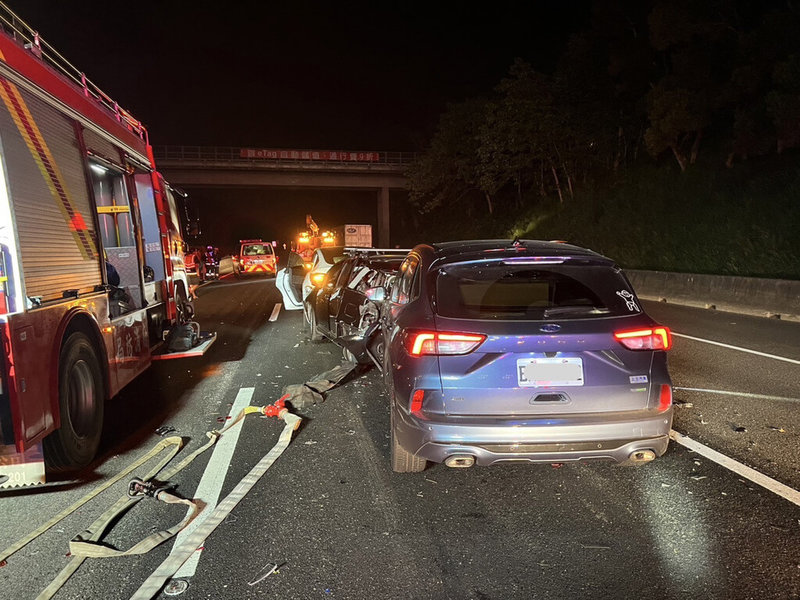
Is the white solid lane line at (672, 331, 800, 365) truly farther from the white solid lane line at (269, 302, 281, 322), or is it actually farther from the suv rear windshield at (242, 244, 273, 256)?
the suv rear windshield at (242, 244, 273, 256)

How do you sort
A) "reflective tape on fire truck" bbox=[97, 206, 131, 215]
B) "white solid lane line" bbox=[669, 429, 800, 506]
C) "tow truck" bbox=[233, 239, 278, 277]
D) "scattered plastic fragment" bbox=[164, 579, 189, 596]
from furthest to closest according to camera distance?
"tow truck" bbox=[233, 239, 278, 277]
"reflective tape on fire truck" bbox=[97, 206, 131, 215]
"white solid lane line" bbox=[669, 429, 800, 506]
"scattered plastic fragment" bbox=[164, 579, 189, 596]


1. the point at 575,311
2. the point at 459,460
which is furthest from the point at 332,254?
the point at 459,460

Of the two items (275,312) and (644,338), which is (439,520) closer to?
(644,338)

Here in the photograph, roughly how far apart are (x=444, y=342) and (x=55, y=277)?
9.82 ft

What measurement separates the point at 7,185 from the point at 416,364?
294 centimetres

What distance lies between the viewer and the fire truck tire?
431 centimetres

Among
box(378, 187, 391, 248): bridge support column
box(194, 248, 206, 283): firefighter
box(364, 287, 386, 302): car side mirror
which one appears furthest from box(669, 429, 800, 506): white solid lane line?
box(378, 187, 391, 248): bridge support column

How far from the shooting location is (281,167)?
156 ft

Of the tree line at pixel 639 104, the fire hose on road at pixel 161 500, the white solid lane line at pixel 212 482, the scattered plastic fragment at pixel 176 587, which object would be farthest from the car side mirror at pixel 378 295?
the tree line at pixel 639 104

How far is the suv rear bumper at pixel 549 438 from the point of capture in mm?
3521

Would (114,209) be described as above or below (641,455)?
above

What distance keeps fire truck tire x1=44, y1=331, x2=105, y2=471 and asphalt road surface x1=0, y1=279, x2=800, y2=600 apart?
180 millimetres

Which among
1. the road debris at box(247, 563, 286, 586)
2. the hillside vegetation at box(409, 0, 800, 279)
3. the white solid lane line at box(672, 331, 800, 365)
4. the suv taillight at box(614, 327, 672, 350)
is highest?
the hillside vegetation at box(409, 0, 800, 279)

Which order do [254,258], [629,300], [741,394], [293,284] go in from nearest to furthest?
1. [629,300]
2. [741,394]
3. [293,284]
4. [254,258]
